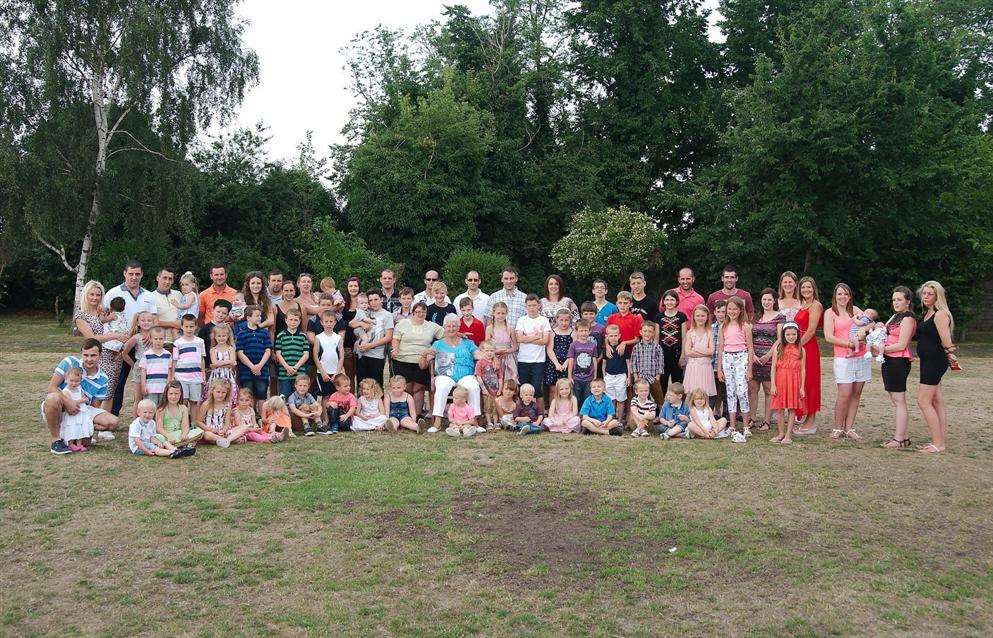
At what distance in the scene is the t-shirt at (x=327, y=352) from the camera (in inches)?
359

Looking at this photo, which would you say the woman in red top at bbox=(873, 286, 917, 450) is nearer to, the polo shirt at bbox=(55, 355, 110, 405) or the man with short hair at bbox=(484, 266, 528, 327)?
the man with short hair at bbox=(484, 266, 528, 327)

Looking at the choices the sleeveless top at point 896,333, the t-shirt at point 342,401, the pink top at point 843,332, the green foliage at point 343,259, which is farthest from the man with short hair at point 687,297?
the green foliage at point 343,259

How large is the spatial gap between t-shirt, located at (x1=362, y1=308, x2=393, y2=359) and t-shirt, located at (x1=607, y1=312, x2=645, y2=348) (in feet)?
8.23

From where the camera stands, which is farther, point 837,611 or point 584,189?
point 584,189

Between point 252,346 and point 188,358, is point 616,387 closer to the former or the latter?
point 252,346

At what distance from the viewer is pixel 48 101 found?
2270 cm

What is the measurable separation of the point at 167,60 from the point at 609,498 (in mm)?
21979

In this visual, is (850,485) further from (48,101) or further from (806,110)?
(48,101)

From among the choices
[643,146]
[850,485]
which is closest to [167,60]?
[643,146]

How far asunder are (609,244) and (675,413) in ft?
56.3

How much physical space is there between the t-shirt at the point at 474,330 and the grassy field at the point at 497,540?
1768 millimetres

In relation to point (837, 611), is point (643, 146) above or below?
above

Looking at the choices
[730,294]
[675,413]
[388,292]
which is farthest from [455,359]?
[730,294]

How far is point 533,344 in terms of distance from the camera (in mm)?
9336
